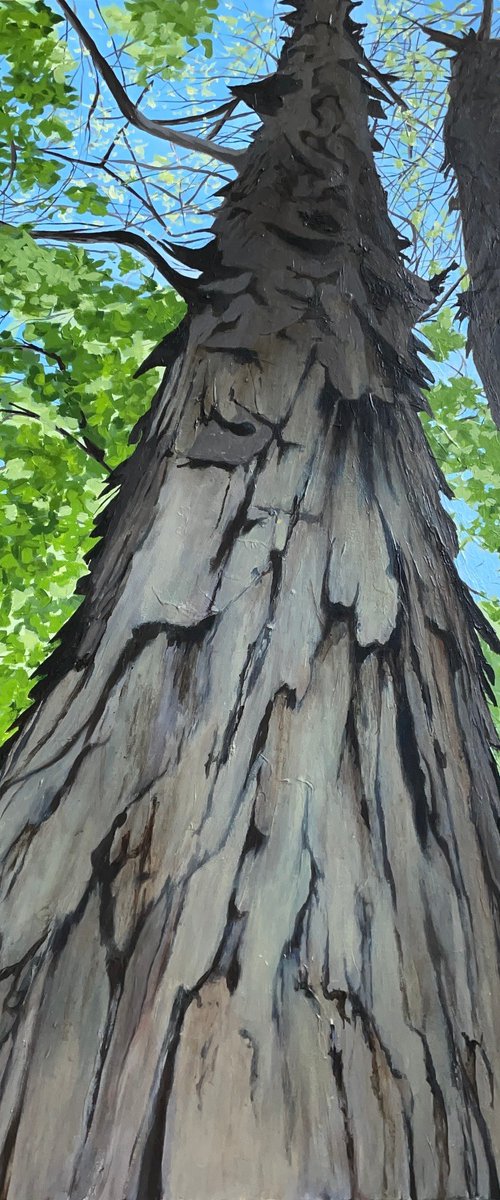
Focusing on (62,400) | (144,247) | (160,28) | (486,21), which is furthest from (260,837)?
(486,21)

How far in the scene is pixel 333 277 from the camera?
721 millimetres

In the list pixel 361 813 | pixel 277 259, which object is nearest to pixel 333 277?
pixel 277 259

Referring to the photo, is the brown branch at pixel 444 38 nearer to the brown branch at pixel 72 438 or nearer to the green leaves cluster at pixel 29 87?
the green leaves cluster at pixel 29 87

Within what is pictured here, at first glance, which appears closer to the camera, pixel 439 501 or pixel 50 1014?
pixel 50 1014

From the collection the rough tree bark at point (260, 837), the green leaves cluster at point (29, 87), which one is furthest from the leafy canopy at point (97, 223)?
the rough tree bark at point (260, 837)

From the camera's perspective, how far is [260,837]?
350mm

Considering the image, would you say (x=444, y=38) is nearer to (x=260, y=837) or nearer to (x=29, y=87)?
(x=29, y=87)

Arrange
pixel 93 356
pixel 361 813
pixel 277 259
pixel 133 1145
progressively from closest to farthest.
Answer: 1. pixel 133 1145
2. pixel 361 813
3. pixel 277 259
4. pixel 93 356

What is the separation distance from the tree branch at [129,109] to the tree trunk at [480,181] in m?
0.48

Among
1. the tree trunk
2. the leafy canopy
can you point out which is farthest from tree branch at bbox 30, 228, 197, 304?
the tree trunk

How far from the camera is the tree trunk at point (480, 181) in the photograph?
1482 millimetres

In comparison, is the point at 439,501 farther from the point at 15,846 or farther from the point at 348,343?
the point at 15,846

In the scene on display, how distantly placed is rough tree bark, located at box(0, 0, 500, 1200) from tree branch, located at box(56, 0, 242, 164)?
53.1 inches

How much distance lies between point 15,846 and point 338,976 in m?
0.15
